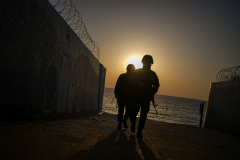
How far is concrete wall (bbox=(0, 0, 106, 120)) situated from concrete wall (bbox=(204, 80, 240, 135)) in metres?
7.95

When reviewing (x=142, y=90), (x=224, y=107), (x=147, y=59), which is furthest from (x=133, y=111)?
(x=224, y=107)

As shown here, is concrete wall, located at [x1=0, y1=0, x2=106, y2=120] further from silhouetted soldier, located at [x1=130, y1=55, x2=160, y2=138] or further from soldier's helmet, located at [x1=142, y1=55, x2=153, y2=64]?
soldier's helmet, located at [x1=142, y1=55, x2=153, y2=64]

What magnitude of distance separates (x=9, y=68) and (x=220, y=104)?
10.9 metres

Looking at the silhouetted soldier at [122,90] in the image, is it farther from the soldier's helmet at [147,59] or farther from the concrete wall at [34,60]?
the concrete wall at [34,60]

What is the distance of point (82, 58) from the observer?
24.4 feet

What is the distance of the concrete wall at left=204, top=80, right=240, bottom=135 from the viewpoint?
9062mm

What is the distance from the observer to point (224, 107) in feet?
33.4

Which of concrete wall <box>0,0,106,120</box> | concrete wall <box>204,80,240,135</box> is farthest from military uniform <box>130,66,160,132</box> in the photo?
concrete wall <box>204,80,240,135</box>

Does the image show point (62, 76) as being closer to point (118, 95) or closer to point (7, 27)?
point (118, 95)

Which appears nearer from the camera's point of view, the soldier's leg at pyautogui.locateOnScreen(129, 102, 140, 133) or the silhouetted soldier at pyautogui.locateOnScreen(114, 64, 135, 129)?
the soldier's leg at pyautogui.locateOnScreen(129, 102, 140, 133)

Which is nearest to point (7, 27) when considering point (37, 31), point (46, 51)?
point (37, 31)

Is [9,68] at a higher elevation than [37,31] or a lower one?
lower

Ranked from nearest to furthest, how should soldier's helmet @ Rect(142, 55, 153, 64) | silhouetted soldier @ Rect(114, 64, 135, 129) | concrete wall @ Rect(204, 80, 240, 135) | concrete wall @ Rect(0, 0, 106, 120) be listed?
concrete wall @ Rect(0, 0, 106, 120), soldier's helmet @ Rect(142, 55, 153, 64), silhouetted soldier @ Rect(114, 64, 135, 129), concrete wall @ Rect(204, 80, 240, 135)

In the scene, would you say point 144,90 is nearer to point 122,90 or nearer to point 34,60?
point 122,90
